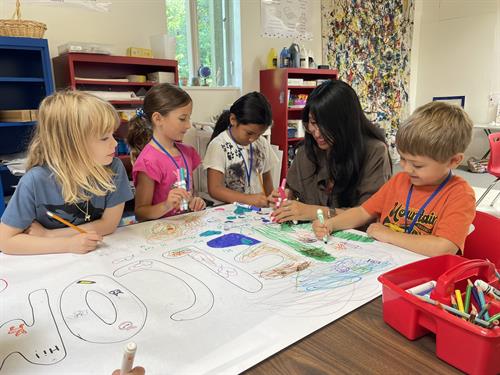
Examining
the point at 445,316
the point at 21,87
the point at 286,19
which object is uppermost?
the point at 286,19

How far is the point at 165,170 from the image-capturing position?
1489 millimetres

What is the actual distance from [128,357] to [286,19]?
3.97 meters

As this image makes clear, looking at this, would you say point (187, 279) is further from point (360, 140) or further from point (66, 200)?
point (360, 140)

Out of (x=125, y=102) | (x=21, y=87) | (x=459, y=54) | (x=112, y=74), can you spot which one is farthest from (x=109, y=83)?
(x=459, y=54)

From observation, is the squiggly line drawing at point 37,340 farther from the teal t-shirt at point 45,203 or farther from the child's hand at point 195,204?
the child's hand at point 195,204

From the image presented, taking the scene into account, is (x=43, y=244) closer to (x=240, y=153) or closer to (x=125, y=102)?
(x=240, y=153)

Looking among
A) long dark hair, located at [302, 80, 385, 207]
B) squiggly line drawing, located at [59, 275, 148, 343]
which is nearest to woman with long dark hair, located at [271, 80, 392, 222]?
long dark hair, located at [302, 80, 385, 207]

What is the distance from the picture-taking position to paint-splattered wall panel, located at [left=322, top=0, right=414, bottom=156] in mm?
4344

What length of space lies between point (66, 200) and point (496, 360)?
1016 millimetres

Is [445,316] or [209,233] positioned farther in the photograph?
[209,233]

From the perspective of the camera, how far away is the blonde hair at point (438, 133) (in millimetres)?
959

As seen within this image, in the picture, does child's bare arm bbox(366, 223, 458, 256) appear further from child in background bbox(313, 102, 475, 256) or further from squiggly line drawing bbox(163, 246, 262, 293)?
squiggly line drawing bbox(163, 246, 262, 293)

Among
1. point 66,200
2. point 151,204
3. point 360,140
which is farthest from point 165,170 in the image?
point 360,140

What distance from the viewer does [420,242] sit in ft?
2.97
